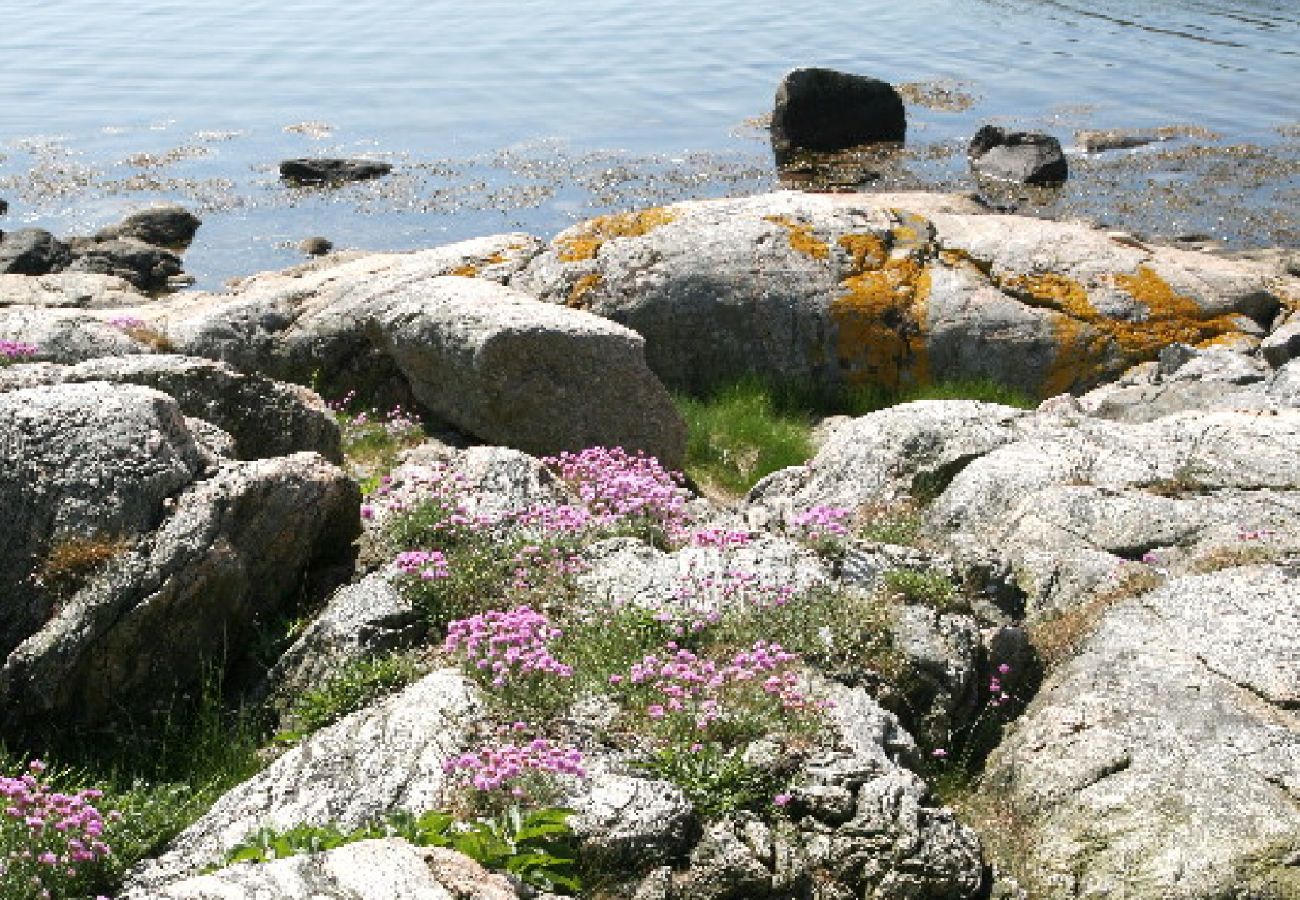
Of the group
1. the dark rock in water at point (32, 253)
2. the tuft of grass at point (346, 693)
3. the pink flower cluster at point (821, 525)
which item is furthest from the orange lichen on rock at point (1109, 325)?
the dark rock in water at point (32, 253)

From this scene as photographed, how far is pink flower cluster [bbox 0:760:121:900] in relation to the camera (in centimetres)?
659

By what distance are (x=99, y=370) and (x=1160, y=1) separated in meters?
50.0

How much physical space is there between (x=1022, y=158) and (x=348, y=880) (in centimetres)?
3028

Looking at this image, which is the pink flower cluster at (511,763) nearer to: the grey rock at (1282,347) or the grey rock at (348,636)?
the grey rock at (348,636)

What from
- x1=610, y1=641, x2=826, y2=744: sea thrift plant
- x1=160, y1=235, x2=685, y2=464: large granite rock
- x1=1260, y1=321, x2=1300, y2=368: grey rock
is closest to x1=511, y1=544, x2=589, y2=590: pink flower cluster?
x1=610, y1=641, x2=826, y2=744: sea thrift plant

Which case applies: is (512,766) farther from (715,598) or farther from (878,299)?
(878,299)

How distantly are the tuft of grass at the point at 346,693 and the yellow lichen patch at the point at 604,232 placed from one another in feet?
34.7

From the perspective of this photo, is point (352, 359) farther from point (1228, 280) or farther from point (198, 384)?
point (1228, 280)

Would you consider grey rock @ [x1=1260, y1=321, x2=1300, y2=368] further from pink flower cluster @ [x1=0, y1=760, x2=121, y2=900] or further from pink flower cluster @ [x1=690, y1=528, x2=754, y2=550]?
pink flower cluster @ [x1=0, y1=760, x2=121, y2=900]

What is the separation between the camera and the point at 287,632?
9375mm

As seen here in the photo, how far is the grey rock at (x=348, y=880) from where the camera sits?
5.13 meters

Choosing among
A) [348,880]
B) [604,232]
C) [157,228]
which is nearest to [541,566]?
[348,880]

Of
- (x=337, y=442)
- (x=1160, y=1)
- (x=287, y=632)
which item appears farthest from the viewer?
(x=1160, y=1)

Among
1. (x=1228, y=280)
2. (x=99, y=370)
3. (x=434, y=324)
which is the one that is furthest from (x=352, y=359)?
(x=1228, y=280)
